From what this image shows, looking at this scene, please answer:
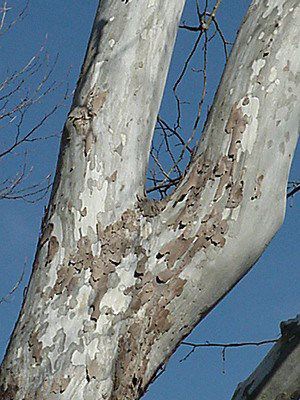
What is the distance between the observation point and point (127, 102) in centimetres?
186

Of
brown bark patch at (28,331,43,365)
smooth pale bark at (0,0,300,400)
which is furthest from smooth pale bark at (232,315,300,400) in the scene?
brown bark patch at (28,331,43,365)

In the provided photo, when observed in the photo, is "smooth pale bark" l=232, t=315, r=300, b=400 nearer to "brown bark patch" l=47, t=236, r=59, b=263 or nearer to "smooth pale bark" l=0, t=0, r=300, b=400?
"smooth pale bark" l=0, t=0, r=300, b=400

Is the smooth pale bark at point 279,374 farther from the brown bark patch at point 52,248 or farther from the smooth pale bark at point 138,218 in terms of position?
the brown bark patch at point 52,248

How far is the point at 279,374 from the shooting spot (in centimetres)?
213

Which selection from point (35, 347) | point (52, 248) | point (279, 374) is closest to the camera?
point (35, 347)

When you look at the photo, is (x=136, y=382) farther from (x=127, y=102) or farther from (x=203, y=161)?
(x=127, y=102)

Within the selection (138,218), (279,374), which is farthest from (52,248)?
(279,374)

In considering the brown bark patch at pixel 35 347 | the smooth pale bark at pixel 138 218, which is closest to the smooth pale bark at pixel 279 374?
the smooth pale bark at pixel 138 218

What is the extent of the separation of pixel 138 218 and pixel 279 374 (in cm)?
70

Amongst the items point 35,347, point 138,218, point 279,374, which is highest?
point 138,218

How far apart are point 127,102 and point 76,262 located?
0.43 meters

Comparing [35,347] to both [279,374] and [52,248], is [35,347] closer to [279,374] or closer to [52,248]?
[52,248]

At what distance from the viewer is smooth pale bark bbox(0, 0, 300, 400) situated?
5.38 ft

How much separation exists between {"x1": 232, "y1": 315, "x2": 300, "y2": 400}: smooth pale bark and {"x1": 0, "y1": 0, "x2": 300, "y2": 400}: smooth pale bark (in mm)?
463
